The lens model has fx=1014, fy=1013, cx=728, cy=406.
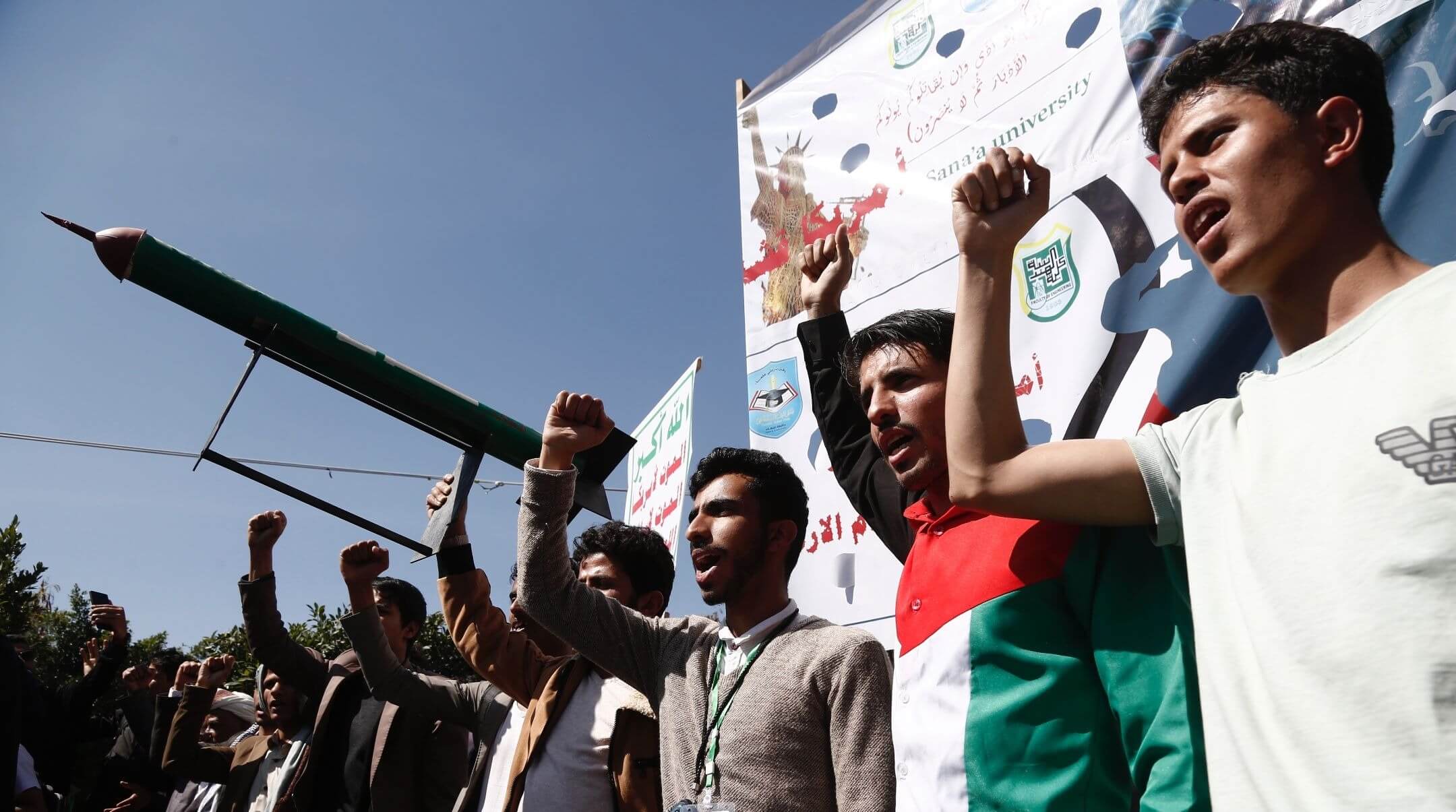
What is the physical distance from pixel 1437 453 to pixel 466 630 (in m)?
2.78

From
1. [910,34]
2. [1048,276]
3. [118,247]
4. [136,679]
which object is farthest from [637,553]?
[136,679]

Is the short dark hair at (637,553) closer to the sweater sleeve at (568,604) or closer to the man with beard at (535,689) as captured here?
the man with beard at (535,689)

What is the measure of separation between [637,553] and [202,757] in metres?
3.36

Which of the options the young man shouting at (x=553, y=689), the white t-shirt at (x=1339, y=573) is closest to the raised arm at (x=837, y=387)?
the young man shouting at (x=553, y=689)

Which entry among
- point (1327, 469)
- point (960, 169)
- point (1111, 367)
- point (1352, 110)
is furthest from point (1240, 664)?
point (960, 169)

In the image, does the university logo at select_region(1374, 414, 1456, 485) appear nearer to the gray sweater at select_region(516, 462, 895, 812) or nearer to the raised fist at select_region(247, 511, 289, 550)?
the gray sweater at select_region(516, 462, 895, 812)

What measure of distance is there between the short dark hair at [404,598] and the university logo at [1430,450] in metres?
4.23

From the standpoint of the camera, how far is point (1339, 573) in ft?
3.16

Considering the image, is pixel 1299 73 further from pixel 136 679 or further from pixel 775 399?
pixel 136 679

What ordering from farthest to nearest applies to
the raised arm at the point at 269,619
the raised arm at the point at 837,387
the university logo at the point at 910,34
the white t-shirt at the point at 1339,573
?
the raised arm at the point at 269,619 → the university logo at the point at 910,34 → the raised arm at the point at 837,387 → the white t-shirt at the point at 1339,573

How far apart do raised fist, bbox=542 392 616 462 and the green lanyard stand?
59 cm

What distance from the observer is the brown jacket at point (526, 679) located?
276cm

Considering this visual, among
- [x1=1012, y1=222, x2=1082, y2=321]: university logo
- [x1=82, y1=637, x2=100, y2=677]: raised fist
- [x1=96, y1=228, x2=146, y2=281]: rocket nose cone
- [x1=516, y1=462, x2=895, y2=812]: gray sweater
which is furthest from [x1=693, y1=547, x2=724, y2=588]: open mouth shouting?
[x1=82, y1=637, x2=100, y2=677]: raised fist

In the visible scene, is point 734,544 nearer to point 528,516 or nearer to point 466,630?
point 528,516
